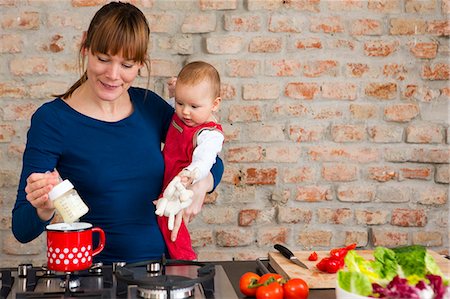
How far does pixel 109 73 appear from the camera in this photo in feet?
6.52

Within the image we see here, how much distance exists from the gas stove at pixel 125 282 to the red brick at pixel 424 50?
70.2 inches

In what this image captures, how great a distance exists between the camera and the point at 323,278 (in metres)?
1.77

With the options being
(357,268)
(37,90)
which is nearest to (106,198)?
(357,268)

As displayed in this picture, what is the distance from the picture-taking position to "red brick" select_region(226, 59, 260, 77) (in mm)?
3123

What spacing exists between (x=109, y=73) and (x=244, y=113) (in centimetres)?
122

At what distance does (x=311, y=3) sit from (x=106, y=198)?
152 cm

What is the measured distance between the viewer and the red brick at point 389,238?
10.7ft

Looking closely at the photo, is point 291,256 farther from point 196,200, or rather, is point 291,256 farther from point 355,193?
point 355,193

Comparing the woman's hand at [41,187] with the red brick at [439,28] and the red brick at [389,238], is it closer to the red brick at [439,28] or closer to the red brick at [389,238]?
the red brick at [389,238]

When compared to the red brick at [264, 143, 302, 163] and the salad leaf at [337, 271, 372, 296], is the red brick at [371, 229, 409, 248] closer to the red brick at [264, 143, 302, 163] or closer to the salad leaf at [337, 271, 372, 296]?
the red brick at [264, 143, 302, 163]

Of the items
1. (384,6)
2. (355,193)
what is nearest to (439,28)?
(384,6)

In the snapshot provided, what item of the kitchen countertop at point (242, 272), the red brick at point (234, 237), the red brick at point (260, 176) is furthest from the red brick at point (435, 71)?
the kitchen countertop at point (242, 272)

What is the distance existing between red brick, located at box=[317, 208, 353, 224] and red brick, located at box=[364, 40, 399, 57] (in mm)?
724

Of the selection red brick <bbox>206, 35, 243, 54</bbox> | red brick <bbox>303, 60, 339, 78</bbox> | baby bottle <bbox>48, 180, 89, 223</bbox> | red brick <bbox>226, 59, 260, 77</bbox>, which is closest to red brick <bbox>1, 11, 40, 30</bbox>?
red brick <bbox>206, 35, 243, 54</bbox>
